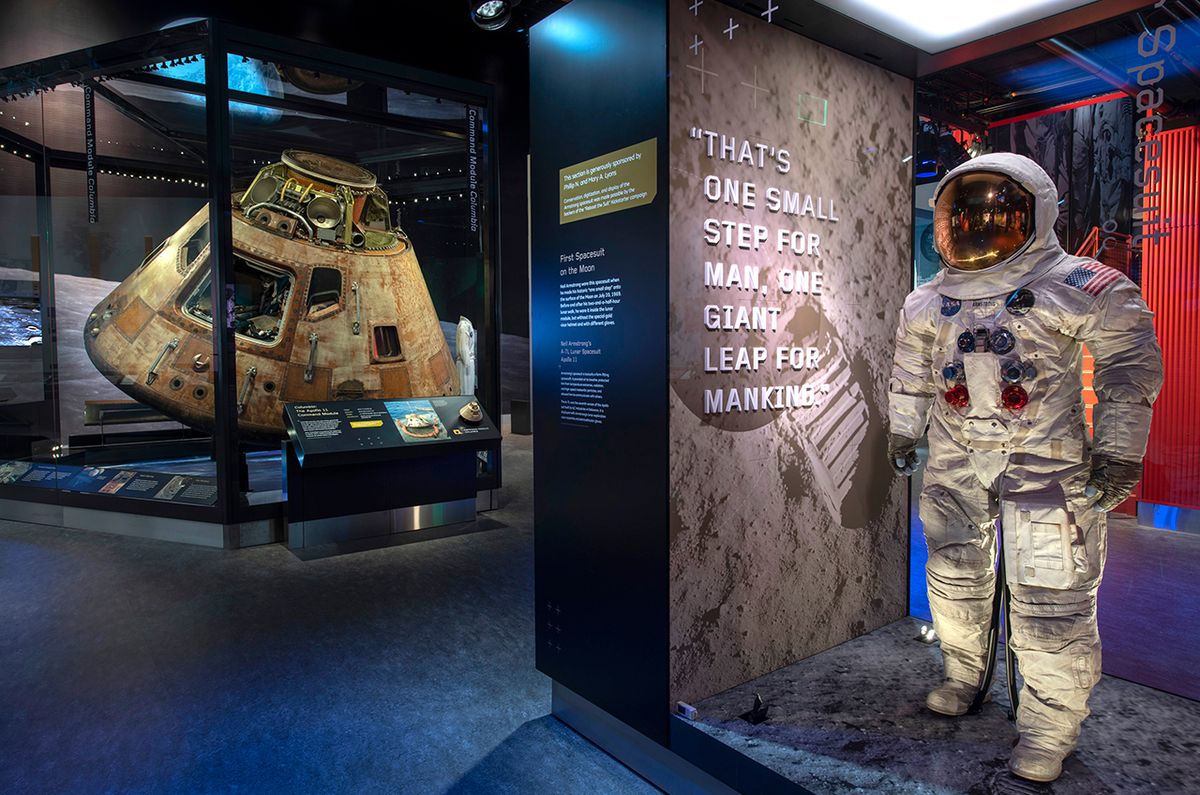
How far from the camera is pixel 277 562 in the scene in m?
4.78

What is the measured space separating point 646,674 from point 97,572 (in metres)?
4.13

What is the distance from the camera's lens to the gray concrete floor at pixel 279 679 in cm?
238

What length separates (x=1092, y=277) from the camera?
193 cm

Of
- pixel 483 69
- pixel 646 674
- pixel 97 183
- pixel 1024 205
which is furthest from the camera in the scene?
pixel 483 69

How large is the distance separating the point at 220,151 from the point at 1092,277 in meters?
5.36

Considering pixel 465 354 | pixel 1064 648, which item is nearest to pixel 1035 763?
pixel 1064 648

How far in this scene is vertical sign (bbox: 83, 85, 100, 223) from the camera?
5.61 m

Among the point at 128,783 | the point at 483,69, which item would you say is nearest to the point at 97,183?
the point at 483,69

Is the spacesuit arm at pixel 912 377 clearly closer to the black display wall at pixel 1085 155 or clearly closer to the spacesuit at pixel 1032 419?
the spacesuit at pixel 1032 419

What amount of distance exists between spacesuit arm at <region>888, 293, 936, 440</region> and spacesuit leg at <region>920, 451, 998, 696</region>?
0.15 meters

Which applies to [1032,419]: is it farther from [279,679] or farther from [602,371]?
[279,679]

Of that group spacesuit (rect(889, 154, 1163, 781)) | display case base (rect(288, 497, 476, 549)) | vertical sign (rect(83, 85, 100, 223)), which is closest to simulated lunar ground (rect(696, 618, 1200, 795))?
spacesuit (rect(889, 154, 1163, 781))

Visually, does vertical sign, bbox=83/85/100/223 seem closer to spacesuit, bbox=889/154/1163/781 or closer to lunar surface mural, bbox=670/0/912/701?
lunar surface mural, bbox=670/0/912/701

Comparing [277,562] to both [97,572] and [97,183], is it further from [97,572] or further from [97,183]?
[97,183]
